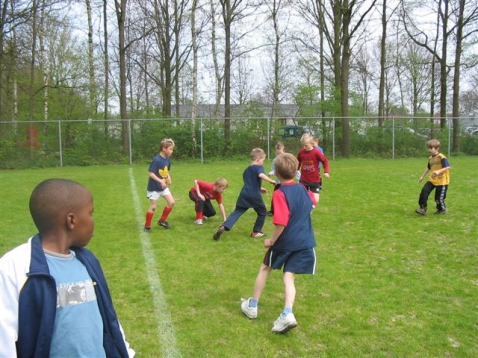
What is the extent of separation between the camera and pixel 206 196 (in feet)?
28.9

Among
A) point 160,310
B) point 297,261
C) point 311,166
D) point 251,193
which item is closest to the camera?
point 297,261

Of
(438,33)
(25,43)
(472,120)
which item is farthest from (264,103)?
(25,43)

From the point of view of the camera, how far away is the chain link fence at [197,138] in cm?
2289

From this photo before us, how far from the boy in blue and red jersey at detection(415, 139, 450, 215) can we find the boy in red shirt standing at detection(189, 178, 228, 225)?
3.98 metres

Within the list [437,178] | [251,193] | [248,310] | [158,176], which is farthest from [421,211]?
[248,310]

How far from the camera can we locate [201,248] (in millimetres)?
6918

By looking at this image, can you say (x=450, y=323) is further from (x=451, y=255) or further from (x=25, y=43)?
(x=25, y=43)

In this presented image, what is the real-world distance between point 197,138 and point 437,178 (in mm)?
17399

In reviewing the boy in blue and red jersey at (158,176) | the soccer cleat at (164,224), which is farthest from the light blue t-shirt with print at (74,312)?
the soccer cleat at (164,224)

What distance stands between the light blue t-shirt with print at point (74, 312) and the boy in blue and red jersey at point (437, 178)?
8179mm

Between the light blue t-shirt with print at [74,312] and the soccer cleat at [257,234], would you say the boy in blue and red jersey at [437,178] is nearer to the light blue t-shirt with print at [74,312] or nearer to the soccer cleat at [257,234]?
the soccer cleat at [257,234]

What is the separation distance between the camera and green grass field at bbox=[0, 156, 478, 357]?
153 inches

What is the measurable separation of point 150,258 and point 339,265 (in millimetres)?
2620

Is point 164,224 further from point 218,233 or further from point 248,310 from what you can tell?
point 248,310
